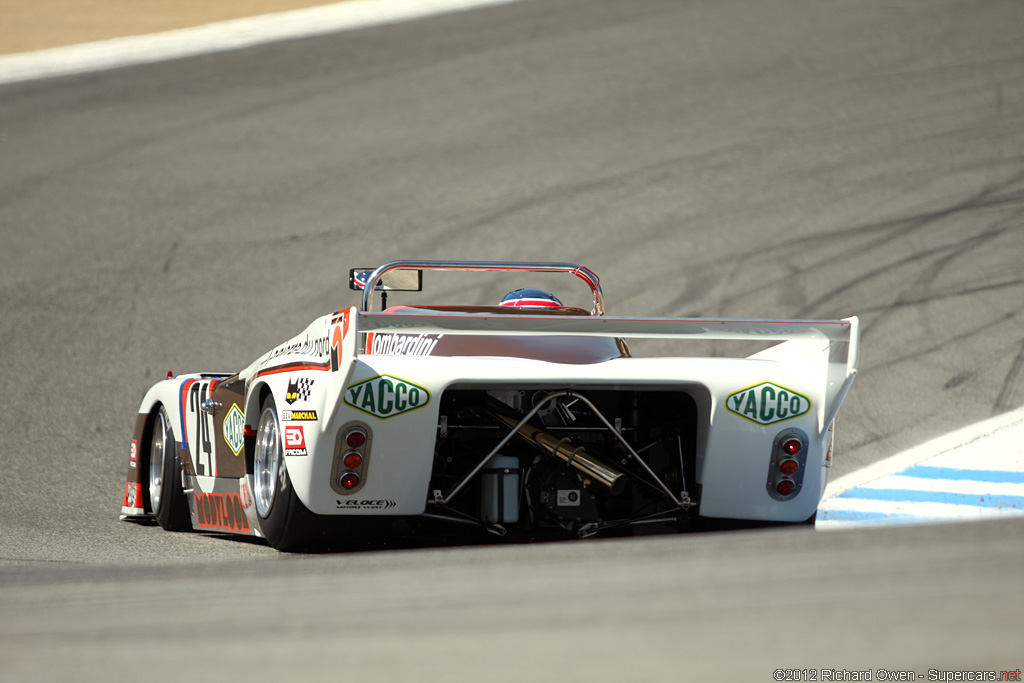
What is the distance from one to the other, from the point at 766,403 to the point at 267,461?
2084 millimetres

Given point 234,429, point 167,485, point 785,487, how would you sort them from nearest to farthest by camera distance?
point 785,487 < point 234,429 < point 167,485

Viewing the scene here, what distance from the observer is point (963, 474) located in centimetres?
708

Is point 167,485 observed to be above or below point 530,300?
below

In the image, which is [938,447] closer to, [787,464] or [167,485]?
[787,464]

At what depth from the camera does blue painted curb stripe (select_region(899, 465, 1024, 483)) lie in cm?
685

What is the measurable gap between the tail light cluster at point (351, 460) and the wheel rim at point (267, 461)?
33 cm

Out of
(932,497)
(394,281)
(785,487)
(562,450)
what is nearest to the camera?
(562,450)

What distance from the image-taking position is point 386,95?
1692 cm

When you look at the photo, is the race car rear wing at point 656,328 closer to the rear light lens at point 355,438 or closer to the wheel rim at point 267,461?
the rear light lens at point 355,438

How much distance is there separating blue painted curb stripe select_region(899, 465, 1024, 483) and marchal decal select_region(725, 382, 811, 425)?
9.17 ft

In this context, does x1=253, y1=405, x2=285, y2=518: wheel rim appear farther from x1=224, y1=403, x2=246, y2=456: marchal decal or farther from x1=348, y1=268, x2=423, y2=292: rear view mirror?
x1=348, y1=268, x2=423, y2=292: rear view mirror

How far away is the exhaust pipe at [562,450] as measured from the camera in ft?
14.7

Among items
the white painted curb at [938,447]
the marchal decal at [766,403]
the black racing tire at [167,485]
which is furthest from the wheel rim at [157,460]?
the white painted curb at [938,447]

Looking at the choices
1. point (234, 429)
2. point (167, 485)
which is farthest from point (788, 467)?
point (167, 485)
